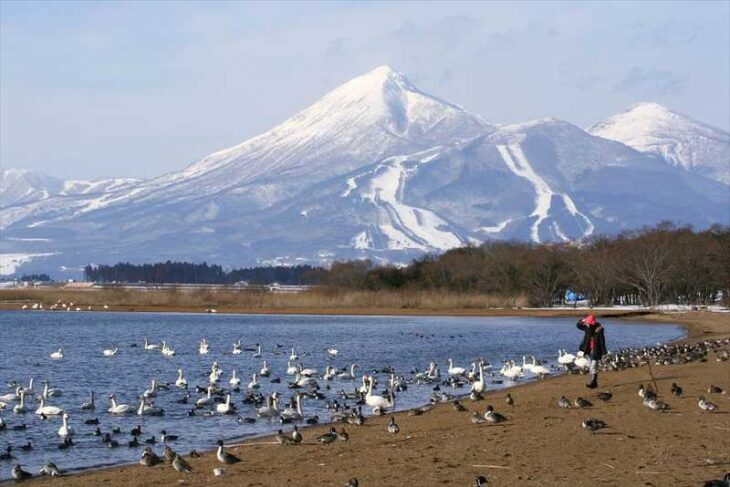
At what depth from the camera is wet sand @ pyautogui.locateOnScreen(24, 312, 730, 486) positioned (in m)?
17.3

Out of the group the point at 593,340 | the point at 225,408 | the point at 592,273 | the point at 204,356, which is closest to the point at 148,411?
the point at 225,408

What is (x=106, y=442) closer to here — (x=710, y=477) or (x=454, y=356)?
(x=710, y=477)

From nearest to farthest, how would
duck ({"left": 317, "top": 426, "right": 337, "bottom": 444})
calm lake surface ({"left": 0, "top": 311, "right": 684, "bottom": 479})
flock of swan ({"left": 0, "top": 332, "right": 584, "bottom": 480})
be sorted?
duck ({"left": 317, "top": 426, "right": 337, "bottom": 444}) < calm lake surface ({"left": 0, "top": 311, "right": 684, "bottom": 479}) < flock of swan ({"left": 0, "top": 332, "right": 584, "bottom": 480})

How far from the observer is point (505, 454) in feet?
62.2

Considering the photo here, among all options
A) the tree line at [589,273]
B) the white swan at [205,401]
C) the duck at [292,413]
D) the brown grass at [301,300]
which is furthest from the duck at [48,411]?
the tree line at [589,273]

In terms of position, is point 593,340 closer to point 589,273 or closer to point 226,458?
point 226,458

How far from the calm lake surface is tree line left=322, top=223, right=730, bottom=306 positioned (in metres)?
19.3

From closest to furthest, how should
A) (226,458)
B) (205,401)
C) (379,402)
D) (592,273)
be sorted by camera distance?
1. (226,458)
2. (379,402)
3. (205,401)
4. (592,273)

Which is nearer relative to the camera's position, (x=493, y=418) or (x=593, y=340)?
(x=493, y=418)

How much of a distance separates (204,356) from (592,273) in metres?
61.3

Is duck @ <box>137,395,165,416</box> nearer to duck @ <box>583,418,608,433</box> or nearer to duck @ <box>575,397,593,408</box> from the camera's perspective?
duck @ <box>575,397,593,408</box>

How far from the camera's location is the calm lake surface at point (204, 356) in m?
26.8

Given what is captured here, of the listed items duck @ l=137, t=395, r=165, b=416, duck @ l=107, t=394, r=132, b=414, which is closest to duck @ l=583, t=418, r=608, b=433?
duck @ l=137, t=395, r=165, b=416

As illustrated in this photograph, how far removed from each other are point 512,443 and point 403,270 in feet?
342
